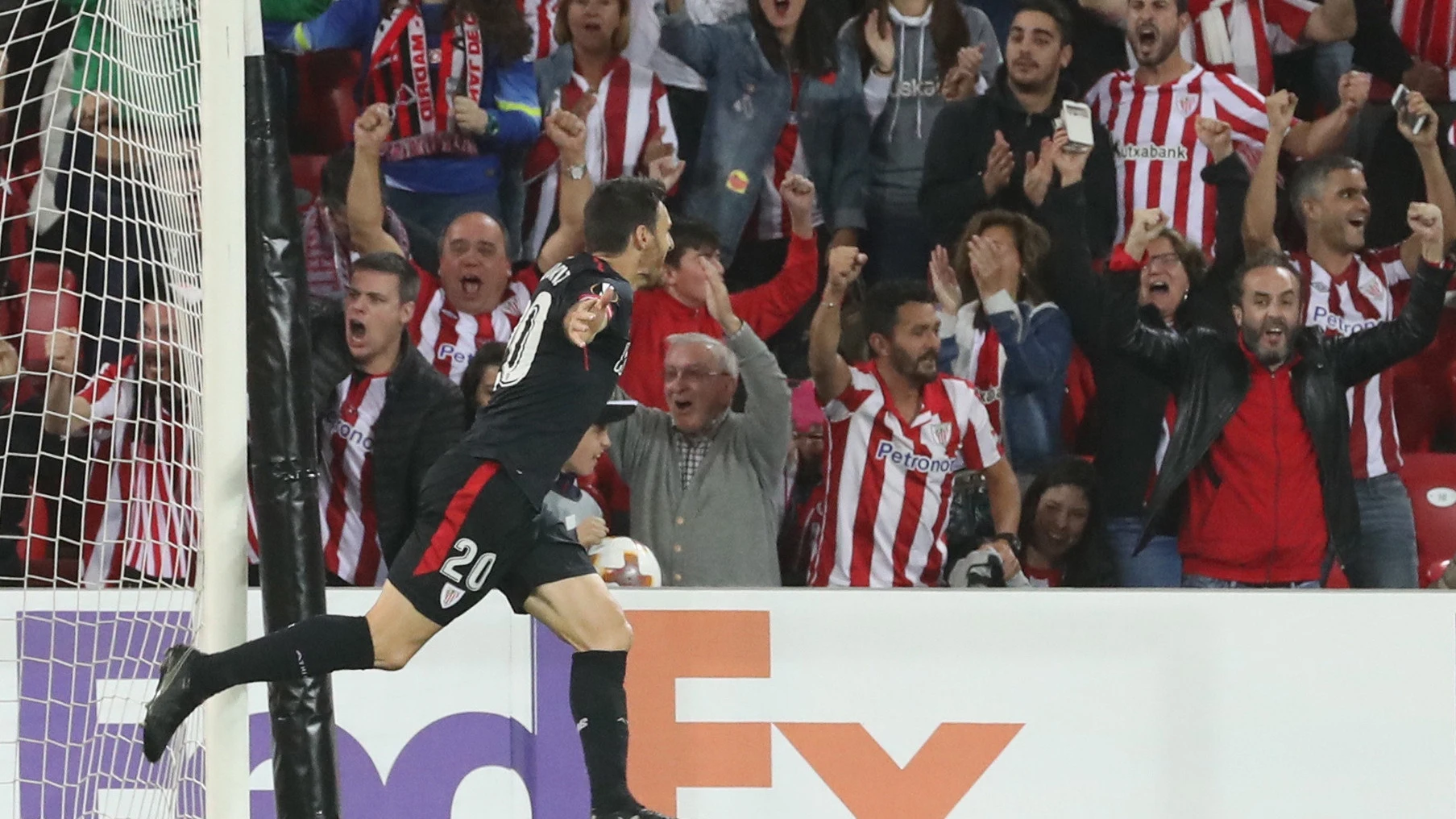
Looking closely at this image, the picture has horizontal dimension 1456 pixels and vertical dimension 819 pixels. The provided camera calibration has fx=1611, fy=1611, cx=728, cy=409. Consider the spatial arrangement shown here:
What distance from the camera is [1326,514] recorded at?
17.4ft

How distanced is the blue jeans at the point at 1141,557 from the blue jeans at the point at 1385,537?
0.57m

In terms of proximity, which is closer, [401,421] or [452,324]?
[401,421]

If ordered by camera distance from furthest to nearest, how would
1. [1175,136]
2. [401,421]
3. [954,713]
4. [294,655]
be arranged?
[1175,136]
[401,421]
[954,713]
[294,655]

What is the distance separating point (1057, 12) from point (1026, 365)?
4.24ft

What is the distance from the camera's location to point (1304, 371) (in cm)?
541

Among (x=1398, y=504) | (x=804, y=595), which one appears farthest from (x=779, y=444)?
(x=1398, y=504)

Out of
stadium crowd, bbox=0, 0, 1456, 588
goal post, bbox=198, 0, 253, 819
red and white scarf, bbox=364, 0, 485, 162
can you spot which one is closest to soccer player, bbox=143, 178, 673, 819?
goal post, bbox=198, 0, 253, 819

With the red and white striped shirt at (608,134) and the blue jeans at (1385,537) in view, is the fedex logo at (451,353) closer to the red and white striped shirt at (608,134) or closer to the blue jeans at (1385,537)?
the red and white striped shirt at (608,134)

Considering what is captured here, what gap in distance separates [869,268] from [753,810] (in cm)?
198

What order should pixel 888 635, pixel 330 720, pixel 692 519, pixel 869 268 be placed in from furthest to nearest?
pixel 869 268, pixel 692 519, pixel 888 635, pixel 330 720

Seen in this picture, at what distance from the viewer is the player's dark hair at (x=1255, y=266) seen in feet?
17.9

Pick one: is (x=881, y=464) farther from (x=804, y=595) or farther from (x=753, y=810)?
(x=753, y=810)

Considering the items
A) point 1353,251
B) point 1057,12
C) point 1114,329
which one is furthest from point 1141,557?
point 1057,12

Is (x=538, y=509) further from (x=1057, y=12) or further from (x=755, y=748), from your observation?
(x=1057, y=12)
